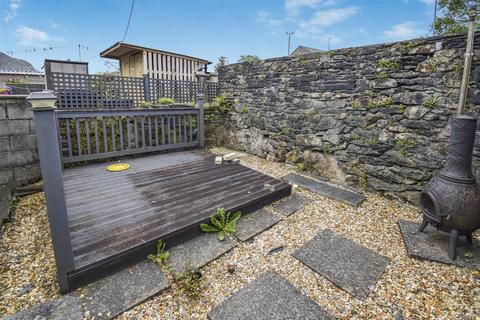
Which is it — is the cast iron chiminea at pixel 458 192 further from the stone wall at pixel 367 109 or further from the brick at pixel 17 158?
the brick at pixel 17 158

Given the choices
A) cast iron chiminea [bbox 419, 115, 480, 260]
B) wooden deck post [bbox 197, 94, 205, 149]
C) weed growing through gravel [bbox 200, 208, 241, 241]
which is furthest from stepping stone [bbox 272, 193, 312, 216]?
wooden deck post [bbox 197, 94, 205, 149]

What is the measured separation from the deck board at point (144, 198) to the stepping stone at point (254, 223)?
150mm

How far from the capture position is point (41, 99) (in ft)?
4.00

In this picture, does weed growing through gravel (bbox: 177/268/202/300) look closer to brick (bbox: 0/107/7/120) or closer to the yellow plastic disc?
the yellow plastic disc

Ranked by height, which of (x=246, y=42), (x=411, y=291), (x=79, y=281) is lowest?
(x=411, y=291)

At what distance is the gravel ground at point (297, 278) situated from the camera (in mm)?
1428

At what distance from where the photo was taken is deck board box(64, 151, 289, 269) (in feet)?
5.96

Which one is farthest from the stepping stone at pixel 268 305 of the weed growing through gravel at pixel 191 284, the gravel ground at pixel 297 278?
the weed growing through gravel at pixel 191 284

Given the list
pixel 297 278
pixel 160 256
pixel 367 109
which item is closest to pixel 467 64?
pixel 367 109

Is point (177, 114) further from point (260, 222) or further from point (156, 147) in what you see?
point (260, 222)

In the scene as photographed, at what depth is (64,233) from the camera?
1.43 meters

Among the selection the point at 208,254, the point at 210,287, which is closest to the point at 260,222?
the point at 208,254

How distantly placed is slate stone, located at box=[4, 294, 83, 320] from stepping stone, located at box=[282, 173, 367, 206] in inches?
110

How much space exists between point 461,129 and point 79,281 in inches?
123
